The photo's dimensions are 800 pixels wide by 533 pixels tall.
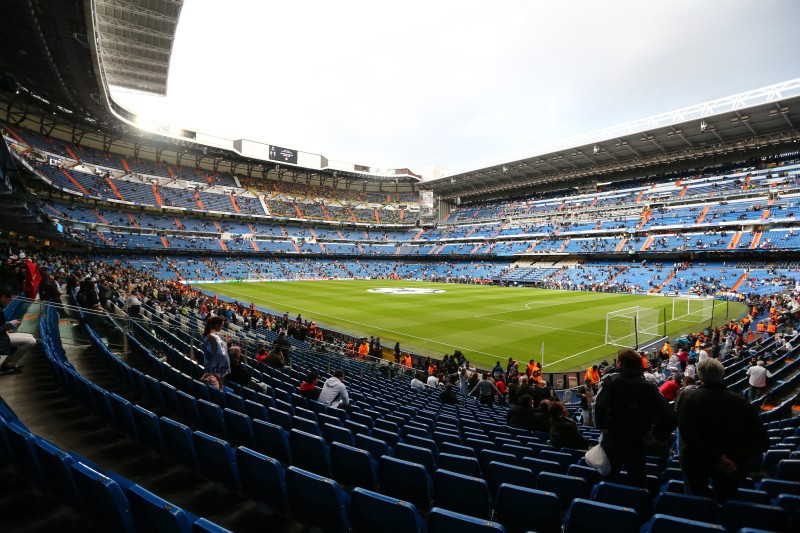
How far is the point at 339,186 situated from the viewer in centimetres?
9925

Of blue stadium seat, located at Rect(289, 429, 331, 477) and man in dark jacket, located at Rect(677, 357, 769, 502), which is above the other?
man in dark jacket, located at Rect(677, 357, 769, 502)

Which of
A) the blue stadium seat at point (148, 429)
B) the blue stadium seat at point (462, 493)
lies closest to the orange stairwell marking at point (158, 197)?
the blue stadium seat at point (148, 429)

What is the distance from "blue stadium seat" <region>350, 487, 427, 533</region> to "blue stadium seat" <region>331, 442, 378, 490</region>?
838mm

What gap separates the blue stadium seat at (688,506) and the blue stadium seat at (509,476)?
1031 mm

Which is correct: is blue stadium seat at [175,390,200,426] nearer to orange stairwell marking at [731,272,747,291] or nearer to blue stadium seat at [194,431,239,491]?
blue stadium seat at [194,431,239,491]

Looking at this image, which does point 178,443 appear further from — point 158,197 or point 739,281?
point 158,197

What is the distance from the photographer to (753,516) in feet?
8.74

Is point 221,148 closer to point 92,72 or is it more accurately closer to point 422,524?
point 92,72

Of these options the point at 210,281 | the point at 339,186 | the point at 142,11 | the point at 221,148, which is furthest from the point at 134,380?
the point at 339,186

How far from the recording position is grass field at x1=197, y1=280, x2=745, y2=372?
20984mm

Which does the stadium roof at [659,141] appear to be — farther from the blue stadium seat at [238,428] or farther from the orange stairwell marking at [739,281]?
the blue stadium seat at [238,428]

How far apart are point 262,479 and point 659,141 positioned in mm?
68957

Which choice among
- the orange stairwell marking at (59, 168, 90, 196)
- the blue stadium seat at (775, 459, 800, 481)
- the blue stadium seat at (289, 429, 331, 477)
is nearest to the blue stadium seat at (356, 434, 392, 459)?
the blue stadium seat at (289, 429, 331, 477)

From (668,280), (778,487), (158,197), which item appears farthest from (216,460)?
(158,197)
